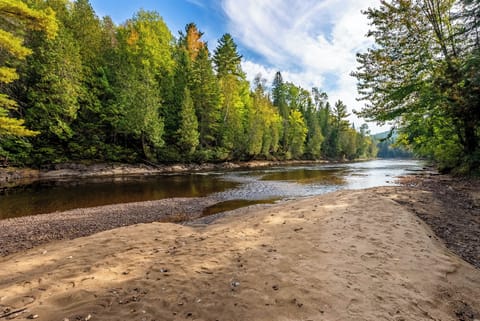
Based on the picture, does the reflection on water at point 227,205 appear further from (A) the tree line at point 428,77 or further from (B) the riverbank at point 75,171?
(B) the riverbank at point 75,171

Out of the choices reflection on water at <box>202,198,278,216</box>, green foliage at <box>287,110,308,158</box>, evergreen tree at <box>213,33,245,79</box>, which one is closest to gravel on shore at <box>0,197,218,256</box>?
reflection on water at <box>202,198,278,216</box>

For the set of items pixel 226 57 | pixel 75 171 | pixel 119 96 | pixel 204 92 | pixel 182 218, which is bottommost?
pixel 182 218

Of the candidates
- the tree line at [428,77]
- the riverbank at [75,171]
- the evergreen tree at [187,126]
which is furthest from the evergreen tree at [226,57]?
the tree line at [428,77]

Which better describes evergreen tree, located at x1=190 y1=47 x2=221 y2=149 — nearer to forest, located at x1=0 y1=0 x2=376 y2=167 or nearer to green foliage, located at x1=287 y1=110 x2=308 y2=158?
forest, located at x1=0 y1=0 x2=376 y2=167

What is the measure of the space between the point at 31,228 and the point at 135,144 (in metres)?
25.6

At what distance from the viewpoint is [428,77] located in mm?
15812

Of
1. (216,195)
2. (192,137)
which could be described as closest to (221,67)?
(192,137)

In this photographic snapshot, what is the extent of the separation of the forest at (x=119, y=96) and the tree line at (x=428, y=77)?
792 inches

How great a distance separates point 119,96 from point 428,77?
32.2m

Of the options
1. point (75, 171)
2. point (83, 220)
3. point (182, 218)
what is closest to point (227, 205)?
point (182, 218)

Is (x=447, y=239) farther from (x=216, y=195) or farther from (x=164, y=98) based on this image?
(x=164, y=98)

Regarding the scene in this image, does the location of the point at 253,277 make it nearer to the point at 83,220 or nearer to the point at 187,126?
the point at 83,220

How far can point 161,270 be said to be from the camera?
4195 mm

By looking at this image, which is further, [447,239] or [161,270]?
[447,239]
